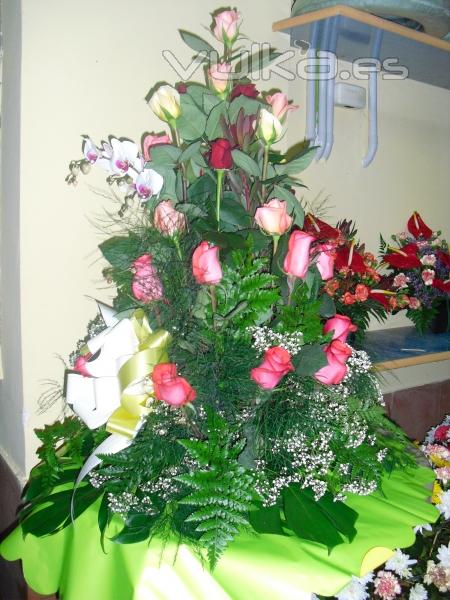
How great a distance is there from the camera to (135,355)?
0.74m

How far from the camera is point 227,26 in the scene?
81cm

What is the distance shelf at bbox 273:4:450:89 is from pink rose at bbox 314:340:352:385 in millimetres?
734

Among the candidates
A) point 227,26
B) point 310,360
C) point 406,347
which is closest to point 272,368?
point 310,360

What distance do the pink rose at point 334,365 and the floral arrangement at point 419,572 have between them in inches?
11.1

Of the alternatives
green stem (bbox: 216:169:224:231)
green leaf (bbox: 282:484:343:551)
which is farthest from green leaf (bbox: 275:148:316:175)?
green leaf (bbox: 282:484:343:551)

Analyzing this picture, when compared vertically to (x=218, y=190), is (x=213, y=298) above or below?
below

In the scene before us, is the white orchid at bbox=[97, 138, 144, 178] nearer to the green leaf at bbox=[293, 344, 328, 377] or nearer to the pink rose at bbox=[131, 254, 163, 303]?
the pink rose at bbox=[131, 254, 163, 303]

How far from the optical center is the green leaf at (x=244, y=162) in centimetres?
76

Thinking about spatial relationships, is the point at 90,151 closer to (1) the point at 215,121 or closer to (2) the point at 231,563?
(1) the point at 215,121

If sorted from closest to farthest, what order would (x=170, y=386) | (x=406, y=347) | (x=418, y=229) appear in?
(x=170, y=386)
(x=406, y=347)
(x=418, y=229)

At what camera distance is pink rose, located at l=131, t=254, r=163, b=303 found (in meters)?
0.77

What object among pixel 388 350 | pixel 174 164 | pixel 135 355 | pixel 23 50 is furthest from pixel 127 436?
pixel 388 350

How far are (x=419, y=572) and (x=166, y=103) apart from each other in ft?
2.60

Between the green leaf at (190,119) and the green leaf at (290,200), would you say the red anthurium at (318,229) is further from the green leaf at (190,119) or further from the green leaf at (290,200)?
the green leaf at (190,119)
